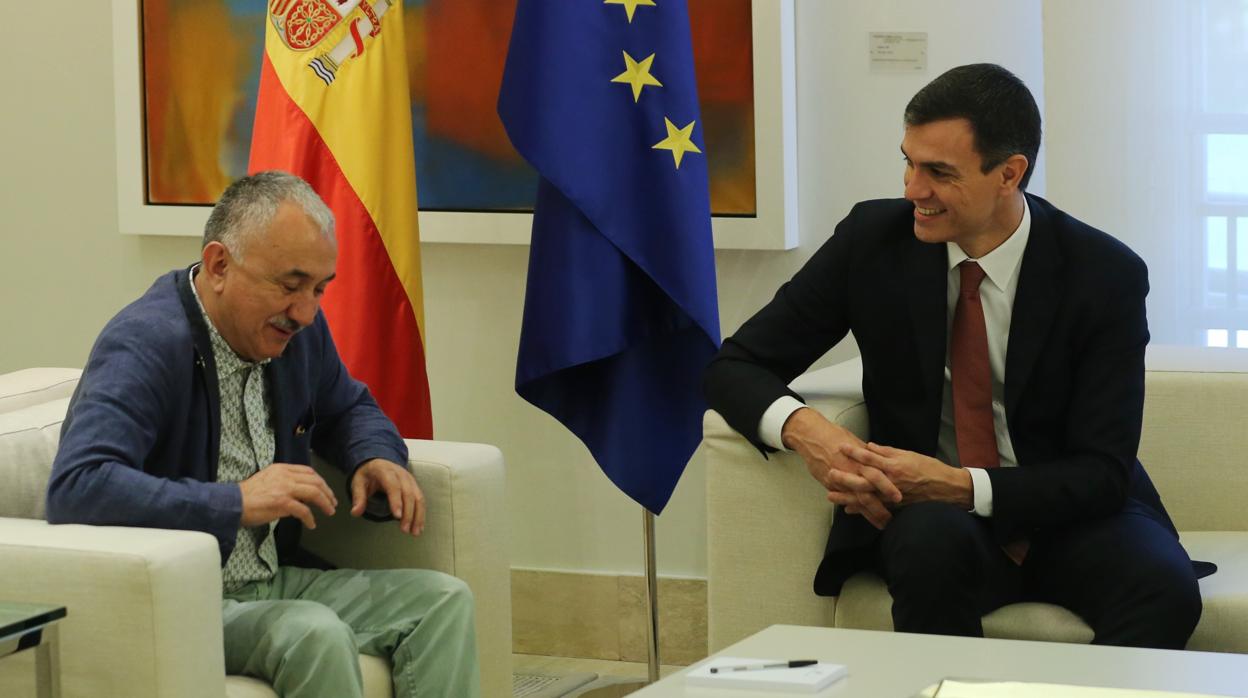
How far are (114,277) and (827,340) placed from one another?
2234 mm

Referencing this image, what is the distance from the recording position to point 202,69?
4.17 metres

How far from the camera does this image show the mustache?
2.55 metres

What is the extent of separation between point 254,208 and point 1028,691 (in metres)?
1.39

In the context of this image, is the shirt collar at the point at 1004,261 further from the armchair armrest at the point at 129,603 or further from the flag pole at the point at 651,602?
the armchair armrest at the point at 129,603

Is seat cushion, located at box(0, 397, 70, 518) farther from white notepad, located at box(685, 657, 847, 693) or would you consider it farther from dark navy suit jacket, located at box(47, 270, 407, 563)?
white notepad, located at box(685, 657, 847, 693)

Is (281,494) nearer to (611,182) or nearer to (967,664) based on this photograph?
(967,664)

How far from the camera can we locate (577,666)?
13.1 feet

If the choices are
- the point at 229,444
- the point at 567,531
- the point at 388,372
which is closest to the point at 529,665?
the point at 567,531

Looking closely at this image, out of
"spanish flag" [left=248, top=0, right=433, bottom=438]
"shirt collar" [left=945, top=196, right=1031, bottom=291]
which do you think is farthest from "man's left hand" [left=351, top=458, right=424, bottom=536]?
"shirt collar" [left=945, top=196, right=1031, bottom=291]

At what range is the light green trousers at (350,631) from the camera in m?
→ 2.37

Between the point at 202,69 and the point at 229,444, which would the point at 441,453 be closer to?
the point at 229,444

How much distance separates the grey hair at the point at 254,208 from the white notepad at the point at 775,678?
39.4 inches

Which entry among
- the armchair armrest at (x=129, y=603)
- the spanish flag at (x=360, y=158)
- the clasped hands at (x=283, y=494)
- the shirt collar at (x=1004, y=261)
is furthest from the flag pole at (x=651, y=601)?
the armchair armrest at (x=129, y=603)

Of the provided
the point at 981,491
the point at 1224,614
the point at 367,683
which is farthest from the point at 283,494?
the point at 1224,614
